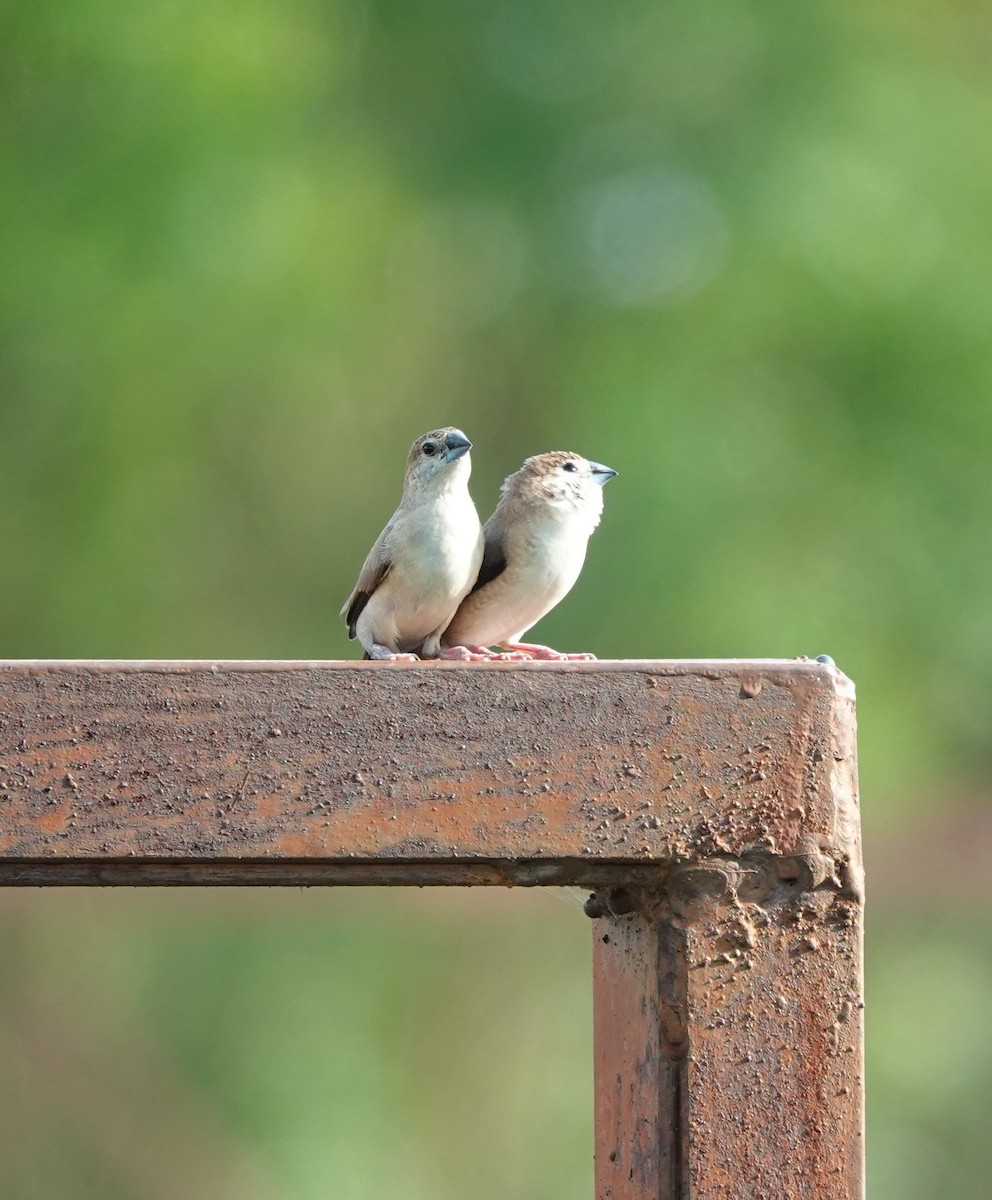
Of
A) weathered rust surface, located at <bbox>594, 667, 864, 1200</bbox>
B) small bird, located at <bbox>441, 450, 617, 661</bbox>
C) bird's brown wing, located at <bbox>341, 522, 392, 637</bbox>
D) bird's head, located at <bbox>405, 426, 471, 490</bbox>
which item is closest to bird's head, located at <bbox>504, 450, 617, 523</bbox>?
small bird, located at <bbox>441, 450, 617, 661</bbox>

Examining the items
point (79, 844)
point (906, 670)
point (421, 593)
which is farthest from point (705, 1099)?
point (906, 670)

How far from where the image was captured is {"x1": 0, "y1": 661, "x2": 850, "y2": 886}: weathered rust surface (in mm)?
2084

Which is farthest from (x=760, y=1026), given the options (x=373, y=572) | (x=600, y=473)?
(x=600, y=473)

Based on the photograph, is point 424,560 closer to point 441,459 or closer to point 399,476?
point 441,459

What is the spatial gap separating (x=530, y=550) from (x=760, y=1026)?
1.58 metres

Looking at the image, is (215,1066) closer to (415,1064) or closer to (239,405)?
(415,1064)

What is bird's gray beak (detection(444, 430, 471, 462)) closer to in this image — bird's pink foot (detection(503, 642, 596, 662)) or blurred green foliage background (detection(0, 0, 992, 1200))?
bird's pink foot (detection(503, 642, 596, 662))

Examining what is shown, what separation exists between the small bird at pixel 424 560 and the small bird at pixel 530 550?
0.22 ft

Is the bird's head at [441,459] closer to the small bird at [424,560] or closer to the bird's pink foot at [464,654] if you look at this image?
the small bird at [424,560]

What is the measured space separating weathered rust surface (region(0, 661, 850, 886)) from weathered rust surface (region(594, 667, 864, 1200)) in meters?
0.05

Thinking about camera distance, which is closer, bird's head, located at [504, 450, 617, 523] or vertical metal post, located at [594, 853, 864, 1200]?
vertical metal post, located at [594, 853, 864, 1200]

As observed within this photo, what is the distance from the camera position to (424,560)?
350 cm

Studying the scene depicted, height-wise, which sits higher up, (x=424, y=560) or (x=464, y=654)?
(x=424, y=560)

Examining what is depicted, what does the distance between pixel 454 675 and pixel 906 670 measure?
37.0 feet
